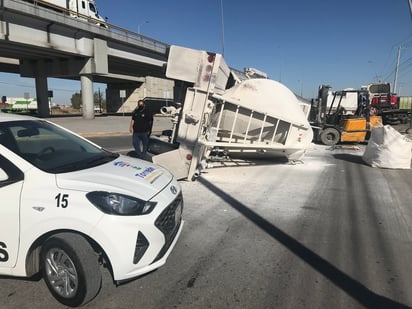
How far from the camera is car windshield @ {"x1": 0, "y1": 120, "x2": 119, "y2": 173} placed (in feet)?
9.72

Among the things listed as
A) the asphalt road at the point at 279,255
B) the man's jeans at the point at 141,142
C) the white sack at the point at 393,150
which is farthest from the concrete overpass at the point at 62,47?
the asphalt road at the point at 279,255

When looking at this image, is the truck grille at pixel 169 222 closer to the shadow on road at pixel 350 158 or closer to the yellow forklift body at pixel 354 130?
the shadow on road at pixel 350 158

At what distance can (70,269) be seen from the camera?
Result: 258cm

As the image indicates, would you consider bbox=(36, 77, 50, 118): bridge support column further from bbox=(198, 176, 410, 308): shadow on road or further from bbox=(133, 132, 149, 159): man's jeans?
bbox=(198, 176, 410, 308): shadow on road

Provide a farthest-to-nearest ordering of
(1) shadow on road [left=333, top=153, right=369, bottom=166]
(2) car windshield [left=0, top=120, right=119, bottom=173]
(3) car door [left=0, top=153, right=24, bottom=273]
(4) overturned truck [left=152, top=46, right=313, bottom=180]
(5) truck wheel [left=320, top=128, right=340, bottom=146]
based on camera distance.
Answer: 1. (5) truck wheel [left=320, top=128, right=340, bottom=146]
2. (1) shadow on road [left=333, top=153, right=369, bottom=166]
3. (4) overturned truck [left=152, top=46, right=313, bottom=180]
4. (2) car windshield [left=0, top=120, right=119, bottom=173]
5. (3) car door [left=0, top=153, right=24, bottom=273]

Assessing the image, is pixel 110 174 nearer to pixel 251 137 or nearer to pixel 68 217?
pixel 68 217

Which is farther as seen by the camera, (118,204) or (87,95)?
(87,95)

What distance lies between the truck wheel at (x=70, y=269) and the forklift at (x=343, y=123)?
12.3 meters

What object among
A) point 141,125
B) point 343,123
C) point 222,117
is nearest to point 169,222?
point 222,117

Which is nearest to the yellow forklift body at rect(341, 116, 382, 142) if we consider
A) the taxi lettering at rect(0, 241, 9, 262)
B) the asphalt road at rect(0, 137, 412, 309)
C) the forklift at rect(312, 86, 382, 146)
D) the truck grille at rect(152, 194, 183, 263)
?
the forklift at rect(312, 86, 382, 146)

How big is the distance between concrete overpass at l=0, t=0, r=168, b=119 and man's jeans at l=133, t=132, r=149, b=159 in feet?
48.1

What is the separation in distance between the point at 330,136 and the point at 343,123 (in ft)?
2.91

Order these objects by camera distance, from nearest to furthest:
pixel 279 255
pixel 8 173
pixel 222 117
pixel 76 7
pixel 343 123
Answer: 1. pixel 8 173
2. pixel 279 255
3. pixel 222 117
4. pixel 343 123
5. pixel 76 7

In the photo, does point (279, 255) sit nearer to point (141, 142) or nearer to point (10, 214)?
point (10, 214)
